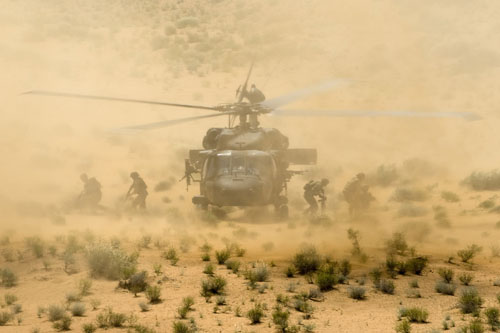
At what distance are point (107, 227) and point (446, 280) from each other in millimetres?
10412

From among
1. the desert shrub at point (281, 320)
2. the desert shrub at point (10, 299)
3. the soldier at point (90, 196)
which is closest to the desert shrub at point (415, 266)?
the desert shrub at point (281, 320)

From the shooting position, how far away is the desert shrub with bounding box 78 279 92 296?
12723 mm

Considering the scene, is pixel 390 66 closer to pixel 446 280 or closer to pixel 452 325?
pixel 446 280

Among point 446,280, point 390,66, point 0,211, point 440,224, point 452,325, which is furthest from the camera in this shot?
point 390,66

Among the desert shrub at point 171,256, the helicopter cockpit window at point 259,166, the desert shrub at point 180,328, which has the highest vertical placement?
the helicopter cockpit window at point 259,166

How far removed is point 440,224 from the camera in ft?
65.9

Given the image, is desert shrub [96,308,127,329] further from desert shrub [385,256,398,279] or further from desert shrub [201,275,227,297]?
desert shrub [385,256,398,279]

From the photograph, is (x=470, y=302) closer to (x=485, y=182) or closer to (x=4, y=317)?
(x=4, y=317)

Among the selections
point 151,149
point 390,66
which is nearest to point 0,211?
point 151,149

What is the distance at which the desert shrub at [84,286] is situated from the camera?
501 inches

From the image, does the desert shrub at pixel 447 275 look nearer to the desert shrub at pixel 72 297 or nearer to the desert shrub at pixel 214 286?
the desert shrub at pixel 214 286

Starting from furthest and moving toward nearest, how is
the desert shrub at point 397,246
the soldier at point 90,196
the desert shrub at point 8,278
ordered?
1. the soldier at point 90,196
2. the desert shrub at point 397,246
3. the desert shrub at point 8,278

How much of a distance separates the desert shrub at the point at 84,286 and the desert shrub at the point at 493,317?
23.1ft

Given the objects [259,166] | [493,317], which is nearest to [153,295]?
[493,317]
